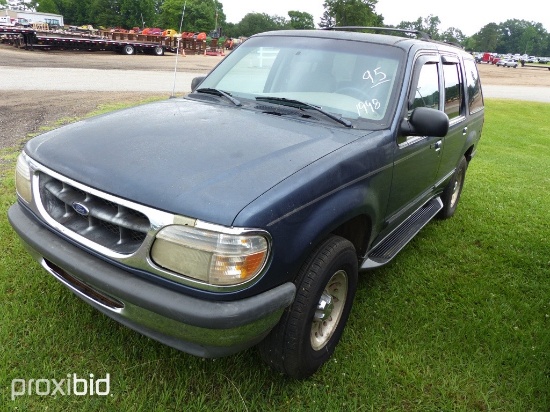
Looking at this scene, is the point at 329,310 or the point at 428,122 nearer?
the point at 329,310

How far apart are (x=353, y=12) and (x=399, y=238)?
75.8 m

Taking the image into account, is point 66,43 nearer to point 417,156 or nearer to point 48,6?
point 417,156

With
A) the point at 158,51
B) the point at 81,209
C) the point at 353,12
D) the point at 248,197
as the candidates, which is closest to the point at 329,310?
the point at 248,197

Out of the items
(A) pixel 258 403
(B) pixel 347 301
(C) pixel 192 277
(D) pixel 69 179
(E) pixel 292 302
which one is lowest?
(A) pixel 258 403

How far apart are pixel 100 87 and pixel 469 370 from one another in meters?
13.1

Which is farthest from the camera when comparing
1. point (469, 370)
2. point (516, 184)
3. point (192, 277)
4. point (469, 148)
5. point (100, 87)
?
point (100, 87)

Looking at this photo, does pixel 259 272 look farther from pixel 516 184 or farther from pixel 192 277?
pixel 516 184

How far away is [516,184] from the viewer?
273 inches

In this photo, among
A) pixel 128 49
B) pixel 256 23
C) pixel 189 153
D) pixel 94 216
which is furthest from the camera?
pixel 256 23

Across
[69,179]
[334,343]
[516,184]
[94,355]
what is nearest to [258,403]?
[334,343]

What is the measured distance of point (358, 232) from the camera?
9.39 feet

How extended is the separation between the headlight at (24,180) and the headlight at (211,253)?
1071mm

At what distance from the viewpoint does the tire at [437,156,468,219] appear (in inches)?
195

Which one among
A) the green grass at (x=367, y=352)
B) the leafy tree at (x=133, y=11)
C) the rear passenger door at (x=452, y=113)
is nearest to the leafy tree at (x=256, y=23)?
the leafy tree at (x=133, y=11)
